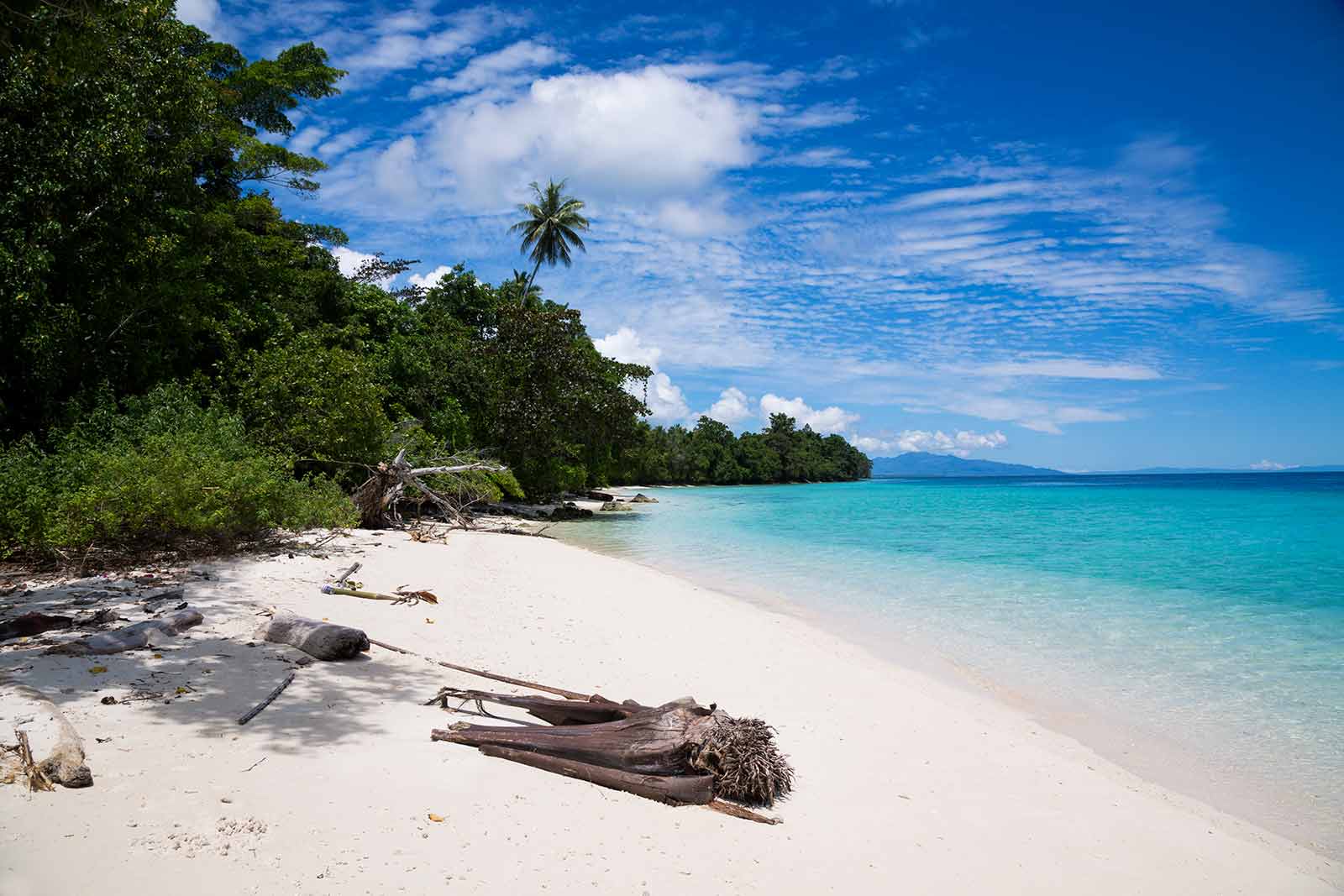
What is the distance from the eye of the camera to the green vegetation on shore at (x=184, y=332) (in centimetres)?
833

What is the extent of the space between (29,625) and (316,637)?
6.73ft

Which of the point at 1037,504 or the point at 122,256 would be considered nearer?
the point at 122,256

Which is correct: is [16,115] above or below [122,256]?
above

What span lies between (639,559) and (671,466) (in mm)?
55539

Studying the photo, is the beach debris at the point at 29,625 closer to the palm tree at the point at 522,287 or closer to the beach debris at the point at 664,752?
the beach debris at the point at 664,752

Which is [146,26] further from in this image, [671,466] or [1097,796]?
[671,466]

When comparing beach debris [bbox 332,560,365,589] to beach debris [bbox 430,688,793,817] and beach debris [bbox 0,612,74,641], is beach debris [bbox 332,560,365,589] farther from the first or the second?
beach debris [bbox 430,688,793,817]

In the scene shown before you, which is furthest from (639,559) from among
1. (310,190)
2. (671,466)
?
(671,466)

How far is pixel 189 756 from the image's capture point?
350 cm

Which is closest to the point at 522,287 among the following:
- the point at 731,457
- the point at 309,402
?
the point at 309,402

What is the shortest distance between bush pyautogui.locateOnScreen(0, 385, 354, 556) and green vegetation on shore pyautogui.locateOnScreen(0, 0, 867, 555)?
0.10 ft

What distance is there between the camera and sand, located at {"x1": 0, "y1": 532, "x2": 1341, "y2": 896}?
2818 millimetres

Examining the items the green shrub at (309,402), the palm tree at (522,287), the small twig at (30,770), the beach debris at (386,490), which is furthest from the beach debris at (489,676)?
the palm tree at (522,287)

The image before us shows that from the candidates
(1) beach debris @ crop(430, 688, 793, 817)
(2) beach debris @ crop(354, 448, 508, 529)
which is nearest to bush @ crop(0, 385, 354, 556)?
(2) beach debris @ crop(354, 448, 508, 529)
